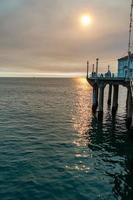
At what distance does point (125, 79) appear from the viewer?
38.5m

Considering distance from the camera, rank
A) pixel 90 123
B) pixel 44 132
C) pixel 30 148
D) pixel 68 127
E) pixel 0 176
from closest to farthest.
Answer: pixel 0 176 → pixel 30 148 → pixel 44 132 → pixel 68 127 → pixel 90 123

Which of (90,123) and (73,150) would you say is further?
(90,123)

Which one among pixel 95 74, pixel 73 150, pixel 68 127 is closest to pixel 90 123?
pixel 68 127

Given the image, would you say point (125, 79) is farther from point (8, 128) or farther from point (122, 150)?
point (8, 128)

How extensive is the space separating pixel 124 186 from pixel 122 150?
8301 mm

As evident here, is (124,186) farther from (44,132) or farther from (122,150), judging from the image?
(44,132)

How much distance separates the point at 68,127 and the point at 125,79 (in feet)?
34.3

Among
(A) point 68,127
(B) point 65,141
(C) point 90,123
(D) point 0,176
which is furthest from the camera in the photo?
(C) point 90,123

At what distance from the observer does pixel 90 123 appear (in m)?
40.6

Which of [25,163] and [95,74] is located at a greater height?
[95,74]

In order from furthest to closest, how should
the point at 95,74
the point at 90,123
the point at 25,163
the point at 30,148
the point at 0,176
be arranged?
the point at 95,74, the point at 90,123, the point at 30,148, the point at 25,163, the point at 0,176

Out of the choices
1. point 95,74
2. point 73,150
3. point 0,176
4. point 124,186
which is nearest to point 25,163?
point 0,176

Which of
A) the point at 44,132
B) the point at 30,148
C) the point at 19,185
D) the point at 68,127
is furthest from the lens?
the point at 68,127

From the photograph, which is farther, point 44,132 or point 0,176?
point 44,132
